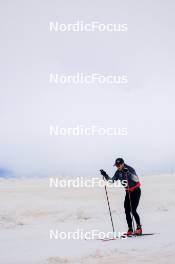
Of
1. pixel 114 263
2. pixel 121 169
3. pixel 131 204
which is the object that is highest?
pixel 121 169

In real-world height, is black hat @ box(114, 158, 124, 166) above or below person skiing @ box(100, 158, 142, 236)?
above

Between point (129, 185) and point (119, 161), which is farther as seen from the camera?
point (129, 185)

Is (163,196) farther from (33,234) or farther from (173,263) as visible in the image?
(173,263)

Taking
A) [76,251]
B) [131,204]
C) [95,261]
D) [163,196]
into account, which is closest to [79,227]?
[131,204]

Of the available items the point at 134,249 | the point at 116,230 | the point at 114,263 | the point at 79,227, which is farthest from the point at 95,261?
the point at 79,227

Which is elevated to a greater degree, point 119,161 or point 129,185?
point 119,161

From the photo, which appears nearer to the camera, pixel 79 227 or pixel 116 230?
pixel 116 230

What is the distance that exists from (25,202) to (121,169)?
1556 cm

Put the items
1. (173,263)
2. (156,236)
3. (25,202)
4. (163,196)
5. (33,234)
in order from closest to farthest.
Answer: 1. (173,263)
2. (156,236)
3. (33,234)
4. (25,202)
5. (163,196)

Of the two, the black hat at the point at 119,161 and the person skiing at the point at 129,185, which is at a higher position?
the black hat at the point at 119,161

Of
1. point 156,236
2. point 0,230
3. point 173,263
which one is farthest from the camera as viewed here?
point 0,230

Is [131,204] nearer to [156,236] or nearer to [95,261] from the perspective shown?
[156,236]

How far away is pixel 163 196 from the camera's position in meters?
32.9

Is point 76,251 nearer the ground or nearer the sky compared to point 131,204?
nearer the ground
